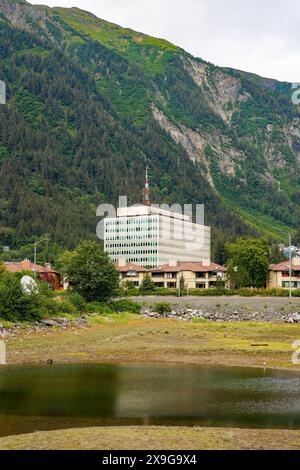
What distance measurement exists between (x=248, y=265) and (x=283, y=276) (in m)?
10.2

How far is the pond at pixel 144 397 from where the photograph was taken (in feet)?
113

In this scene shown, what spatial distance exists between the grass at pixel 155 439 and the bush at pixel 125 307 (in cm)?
8040

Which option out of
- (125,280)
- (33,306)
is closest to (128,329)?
(33,306)

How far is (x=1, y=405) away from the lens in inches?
1478

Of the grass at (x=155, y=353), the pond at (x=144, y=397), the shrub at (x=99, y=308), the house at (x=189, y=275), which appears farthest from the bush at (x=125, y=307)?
the pond at (x=144, y=397)

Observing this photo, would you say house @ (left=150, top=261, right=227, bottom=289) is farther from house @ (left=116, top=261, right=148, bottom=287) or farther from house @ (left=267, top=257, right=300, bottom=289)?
house @ (left=267, top=257, right=300, bottom=289)

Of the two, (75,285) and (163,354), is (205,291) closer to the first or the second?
(75,285)

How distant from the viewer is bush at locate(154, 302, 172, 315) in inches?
4717

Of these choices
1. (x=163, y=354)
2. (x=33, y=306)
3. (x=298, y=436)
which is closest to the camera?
(x=298, y=436)

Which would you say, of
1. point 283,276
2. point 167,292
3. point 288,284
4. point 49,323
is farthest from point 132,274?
point 49,323

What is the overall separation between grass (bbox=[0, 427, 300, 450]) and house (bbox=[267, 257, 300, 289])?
122332 mm

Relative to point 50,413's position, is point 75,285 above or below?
above
